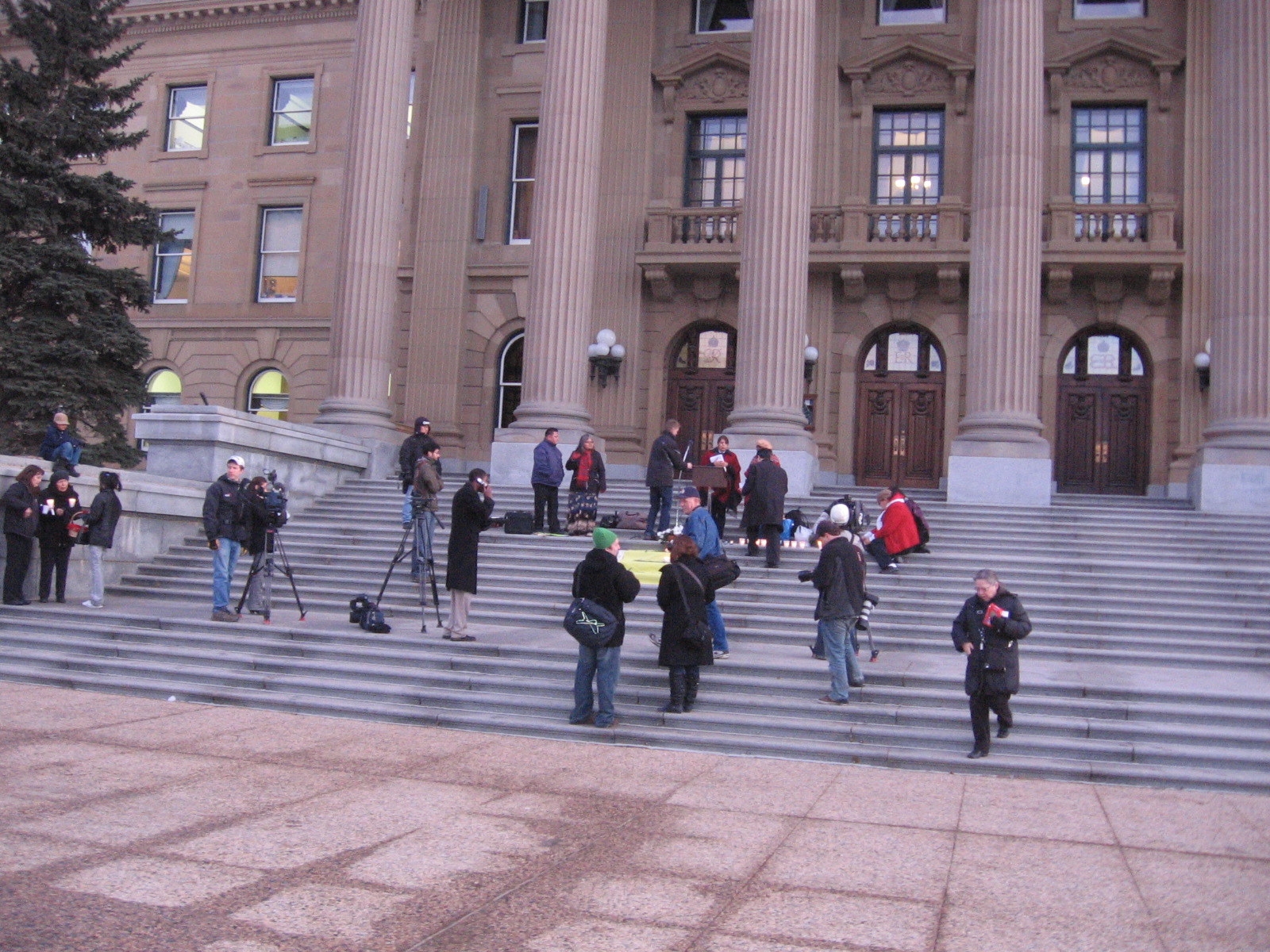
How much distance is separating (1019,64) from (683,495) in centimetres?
1281

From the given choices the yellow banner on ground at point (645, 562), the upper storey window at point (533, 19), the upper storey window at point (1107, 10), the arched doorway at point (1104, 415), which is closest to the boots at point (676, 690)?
the yellow banner on ground at point (645, 562)

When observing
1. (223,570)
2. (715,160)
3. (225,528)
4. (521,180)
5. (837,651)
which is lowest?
(837,651)

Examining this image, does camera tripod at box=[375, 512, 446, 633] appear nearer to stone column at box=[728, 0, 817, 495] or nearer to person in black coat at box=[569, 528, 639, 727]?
person in black coat at box=[569, 528, 639, 727]

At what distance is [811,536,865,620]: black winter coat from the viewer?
1088 cm

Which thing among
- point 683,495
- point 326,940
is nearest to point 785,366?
point 683,495

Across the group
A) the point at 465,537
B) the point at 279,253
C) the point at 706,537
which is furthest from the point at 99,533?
the point at 279,253

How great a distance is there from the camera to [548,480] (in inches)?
720

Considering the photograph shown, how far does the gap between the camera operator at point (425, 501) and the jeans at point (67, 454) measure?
17.6ft

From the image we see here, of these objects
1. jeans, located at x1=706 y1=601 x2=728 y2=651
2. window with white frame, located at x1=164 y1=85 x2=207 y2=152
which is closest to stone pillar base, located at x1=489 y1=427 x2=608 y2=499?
jeans, located at x1=706 y1=601 x2=728 y2=651

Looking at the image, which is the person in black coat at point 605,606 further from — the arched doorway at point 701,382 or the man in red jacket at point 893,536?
the arched doorway at point 701,382

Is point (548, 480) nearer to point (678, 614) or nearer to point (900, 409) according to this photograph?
point (678, 614)

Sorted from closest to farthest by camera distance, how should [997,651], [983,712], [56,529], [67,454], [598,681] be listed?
[997,651], [983,712], [598,681], [56,529], [67,454]

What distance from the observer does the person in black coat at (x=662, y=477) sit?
57.3 ft

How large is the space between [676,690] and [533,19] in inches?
888
